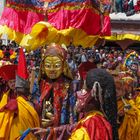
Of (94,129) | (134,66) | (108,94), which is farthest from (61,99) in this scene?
(134,66)

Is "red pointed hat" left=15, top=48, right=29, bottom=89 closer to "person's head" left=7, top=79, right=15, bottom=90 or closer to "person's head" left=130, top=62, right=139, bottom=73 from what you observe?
"person's head" left=7, top=79, right=15, bottom=90

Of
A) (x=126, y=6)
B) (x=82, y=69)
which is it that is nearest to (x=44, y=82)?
(x=82, y=69)

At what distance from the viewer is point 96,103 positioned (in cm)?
396

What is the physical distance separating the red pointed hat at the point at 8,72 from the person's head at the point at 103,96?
203cm

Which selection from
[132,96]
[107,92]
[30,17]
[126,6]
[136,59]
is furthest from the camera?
[126,6]

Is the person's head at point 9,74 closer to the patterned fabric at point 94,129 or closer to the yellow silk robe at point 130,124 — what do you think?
the yellow silk robe at point 130,124

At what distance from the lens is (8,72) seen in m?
5.88

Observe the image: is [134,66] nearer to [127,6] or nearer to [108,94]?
[108,94]

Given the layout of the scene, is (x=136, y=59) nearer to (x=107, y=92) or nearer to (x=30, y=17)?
(x=30, y=17)

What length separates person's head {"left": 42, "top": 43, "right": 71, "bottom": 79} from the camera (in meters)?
5.35

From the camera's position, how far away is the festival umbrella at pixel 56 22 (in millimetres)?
5738

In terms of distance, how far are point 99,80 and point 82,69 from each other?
2.21 meters

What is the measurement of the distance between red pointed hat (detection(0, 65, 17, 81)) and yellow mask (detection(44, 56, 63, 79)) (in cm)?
63

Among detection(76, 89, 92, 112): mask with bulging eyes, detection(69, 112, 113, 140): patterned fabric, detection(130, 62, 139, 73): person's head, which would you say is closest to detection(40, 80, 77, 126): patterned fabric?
detection(76, 89, 92, 112): mask with bulging eyes
